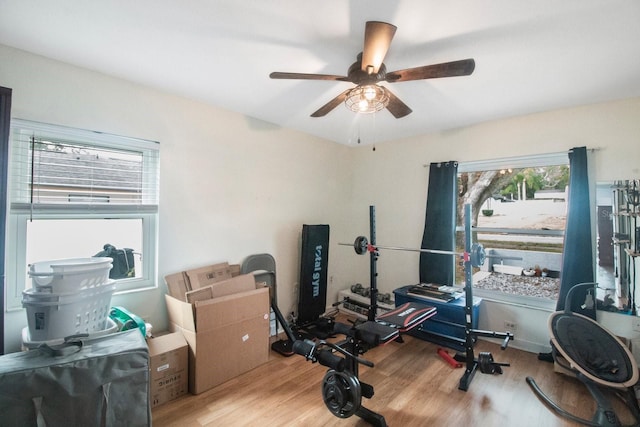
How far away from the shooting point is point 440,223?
3.26 meters

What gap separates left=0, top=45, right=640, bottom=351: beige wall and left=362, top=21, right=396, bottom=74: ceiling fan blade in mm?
1745

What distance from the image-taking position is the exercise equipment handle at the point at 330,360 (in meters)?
1.68

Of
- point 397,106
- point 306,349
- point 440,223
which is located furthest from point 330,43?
point 440,223

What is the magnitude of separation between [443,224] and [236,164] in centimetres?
239

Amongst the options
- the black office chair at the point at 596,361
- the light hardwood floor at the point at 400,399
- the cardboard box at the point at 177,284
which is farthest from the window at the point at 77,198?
the black office chair at the point at 596,361

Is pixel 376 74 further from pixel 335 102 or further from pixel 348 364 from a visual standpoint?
pixel 348 364

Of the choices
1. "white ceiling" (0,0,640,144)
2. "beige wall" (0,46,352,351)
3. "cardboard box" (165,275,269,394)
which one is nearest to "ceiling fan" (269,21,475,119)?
"white ceiling" (0,0,640,144)

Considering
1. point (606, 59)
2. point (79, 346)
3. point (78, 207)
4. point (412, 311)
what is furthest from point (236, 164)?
point (606, 59)

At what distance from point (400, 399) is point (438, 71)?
219 centimetres

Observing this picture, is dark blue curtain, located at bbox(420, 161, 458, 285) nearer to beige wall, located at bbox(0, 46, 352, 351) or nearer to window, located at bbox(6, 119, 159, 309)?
beige wall, located at bbox(0, 46, 352, 351)

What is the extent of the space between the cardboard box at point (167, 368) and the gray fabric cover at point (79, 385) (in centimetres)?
45

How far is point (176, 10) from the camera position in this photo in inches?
56.2

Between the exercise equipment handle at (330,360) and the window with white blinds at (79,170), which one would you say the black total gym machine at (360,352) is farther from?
the window with white blinds at (79,170)

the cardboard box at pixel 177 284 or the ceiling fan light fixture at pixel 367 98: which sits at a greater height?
the ceiling fan light fixture at pixel 367 98
